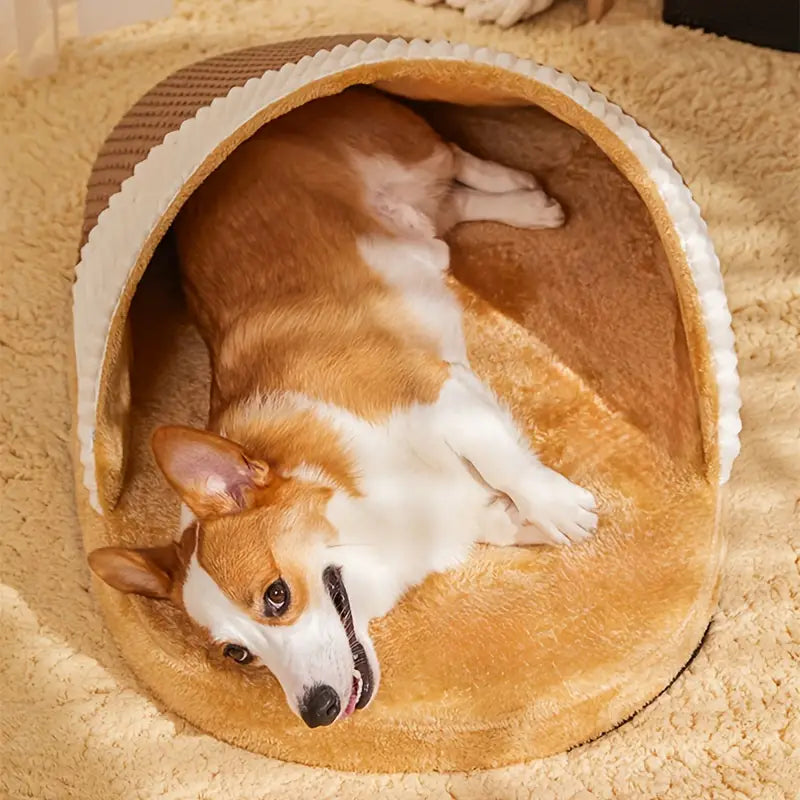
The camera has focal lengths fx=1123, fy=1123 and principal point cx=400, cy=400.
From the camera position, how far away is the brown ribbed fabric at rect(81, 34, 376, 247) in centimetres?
174

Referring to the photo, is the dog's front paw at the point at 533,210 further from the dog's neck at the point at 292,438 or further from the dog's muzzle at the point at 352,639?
the dog's muzzle at the point at 352,639

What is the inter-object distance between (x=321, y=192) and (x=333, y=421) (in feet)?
1.42

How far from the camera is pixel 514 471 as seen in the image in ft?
5.81

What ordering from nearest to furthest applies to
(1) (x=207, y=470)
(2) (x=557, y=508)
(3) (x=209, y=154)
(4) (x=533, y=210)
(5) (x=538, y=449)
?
(1) (x=207, y=470)
(3) (x=209, y=154)
(2) (x=557, y=508)
(5) (x=538, y=449)
(4) (x=533, y=210)

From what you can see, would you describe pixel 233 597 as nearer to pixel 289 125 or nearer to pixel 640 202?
pixel 289 125

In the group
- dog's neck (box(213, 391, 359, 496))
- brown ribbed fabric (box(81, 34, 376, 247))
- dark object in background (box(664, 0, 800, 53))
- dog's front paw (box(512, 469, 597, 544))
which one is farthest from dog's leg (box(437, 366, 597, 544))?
dark object in background (box(664, 0, 800, 53))

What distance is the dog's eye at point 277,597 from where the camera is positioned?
1584 mm

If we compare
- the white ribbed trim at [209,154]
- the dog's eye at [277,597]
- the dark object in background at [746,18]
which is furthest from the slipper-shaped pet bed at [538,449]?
the dark object in background at [746,18]

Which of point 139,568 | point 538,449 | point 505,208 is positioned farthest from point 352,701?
point 505,208

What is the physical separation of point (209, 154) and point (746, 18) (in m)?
1.09

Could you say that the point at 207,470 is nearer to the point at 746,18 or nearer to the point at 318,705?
the point at 318,705

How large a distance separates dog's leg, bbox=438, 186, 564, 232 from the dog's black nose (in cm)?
92

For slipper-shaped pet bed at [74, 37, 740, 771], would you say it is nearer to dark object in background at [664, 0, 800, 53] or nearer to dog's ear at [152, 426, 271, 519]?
dog's ear at [152, 426, 271, 519]

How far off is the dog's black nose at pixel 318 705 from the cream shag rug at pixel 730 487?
0.24 meters
